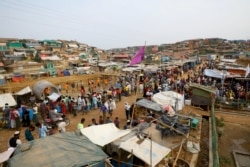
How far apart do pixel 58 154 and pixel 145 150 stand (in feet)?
8.84

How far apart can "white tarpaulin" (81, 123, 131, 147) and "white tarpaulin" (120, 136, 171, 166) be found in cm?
60

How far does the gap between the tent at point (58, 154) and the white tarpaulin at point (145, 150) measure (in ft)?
3.82

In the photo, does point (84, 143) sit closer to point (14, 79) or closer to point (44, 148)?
point (44, 148)

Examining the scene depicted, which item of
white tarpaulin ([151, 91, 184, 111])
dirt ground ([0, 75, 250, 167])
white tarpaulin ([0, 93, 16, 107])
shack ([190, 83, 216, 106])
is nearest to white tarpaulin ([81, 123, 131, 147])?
dirt ground ([0, 75, 250, 167])

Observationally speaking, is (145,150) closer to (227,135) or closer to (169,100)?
(169,100)

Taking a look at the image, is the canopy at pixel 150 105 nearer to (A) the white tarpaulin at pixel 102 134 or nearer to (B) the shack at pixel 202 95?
(A) the white tarpaulin at pixel 102 134

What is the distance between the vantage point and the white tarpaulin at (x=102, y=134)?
6.84 metres

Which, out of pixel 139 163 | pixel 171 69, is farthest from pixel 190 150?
pixel 171 69

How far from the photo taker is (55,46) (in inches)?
2778

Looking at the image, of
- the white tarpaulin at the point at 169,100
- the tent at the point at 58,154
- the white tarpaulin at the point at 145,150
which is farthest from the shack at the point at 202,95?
the tent at the point at 58,154

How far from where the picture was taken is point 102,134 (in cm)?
735

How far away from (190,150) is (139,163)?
3101 mm

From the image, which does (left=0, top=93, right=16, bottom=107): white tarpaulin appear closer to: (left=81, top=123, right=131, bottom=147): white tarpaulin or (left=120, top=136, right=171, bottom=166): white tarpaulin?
(left=81, top=123, right=131, bottom=147): white tarpaulin

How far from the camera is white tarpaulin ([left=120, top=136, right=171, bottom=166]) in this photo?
20.0ft
